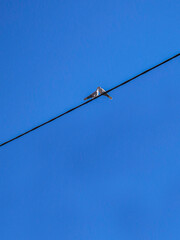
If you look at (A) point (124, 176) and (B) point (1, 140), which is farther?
(B) point (1, 140)

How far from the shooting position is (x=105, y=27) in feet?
3.40

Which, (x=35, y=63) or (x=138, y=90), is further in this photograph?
(x=35, y=63)

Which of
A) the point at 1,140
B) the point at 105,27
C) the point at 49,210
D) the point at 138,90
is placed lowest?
the point at 49,210

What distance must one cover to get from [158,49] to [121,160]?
364 mm

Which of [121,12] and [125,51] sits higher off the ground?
[121,12]

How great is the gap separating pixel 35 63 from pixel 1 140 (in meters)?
0.34

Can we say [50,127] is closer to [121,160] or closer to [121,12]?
[121,160]

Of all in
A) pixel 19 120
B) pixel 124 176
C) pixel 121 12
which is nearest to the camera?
pixel 124 176

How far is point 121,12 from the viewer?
101 centimetres

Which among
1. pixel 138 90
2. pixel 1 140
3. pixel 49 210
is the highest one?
pixel 1 140

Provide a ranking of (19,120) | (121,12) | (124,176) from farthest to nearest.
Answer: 1. (19,120)
2. (121,12)
3. (124,176)

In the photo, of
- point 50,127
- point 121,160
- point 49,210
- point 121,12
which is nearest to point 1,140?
point 50,127

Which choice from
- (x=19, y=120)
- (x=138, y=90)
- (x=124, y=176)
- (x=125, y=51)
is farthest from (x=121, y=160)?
(x=19, y=120)

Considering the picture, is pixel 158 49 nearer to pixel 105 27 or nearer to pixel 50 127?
pixel 105 27
